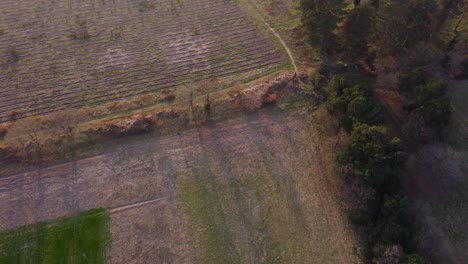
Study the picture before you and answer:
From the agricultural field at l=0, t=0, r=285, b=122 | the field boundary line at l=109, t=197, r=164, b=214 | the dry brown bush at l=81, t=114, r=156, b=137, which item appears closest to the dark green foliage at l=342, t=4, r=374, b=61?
the agricultural field at l=0, t=0, r=285, b=122

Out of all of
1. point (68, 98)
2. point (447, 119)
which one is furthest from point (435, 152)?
point (68, 98)

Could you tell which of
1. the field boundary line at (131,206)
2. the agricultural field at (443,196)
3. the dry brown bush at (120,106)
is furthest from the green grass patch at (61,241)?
the agricultural field at (443,196)

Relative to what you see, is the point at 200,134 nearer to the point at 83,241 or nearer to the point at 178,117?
the point at 178,117

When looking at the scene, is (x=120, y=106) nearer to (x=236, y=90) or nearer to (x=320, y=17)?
(x=236, y=90)

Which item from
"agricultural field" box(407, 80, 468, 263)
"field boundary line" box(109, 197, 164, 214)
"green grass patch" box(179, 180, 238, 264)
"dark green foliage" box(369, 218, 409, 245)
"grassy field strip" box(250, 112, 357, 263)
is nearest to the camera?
"dark green foliage" box(369, 218, 409, 245)

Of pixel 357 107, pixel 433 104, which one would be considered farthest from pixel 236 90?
pixel 433 104

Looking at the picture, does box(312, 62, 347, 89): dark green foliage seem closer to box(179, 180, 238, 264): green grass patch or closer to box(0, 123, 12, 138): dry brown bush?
box(179, 180, 238, 264): green grass patch
